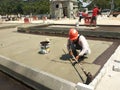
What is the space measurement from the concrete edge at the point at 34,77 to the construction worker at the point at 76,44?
1.30 metres

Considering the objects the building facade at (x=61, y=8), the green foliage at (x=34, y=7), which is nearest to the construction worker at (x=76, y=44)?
the building facade at (x=61, y=8)

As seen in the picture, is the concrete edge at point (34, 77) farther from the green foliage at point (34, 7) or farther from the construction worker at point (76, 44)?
the green foliage at point (34, 7)

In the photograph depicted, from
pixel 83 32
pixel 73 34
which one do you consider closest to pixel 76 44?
pixel 73 34

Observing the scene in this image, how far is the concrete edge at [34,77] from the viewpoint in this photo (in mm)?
3538

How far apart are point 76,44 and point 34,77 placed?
1707mm

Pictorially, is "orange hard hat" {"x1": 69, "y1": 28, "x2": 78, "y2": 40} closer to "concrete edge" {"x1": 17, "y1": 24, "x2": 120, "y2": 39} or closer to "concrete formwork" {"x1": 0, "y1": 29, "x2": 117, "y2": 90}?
"concrete formwork" {"x1": 0, "y1": 29, "x2": 117, "y2": 90}

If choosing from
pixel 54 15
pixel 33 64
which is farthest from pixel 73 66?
pixel 54 15

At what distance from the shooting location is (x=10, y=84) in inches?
177

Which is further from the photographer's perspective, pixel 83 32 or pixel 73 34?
pixel 83 32

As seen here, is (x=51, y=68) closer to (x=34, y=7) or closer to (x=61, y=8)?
(x=61, y=8)

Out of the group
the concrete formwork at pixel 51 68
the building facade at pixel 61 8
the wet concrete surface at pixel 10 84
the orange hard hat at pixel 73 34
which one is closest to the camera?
the concrete formwork at pixel 51 68

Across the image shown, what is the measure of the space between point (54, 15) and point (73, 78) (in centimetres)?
2659

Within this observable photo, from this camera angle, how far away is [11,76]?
4.93 m

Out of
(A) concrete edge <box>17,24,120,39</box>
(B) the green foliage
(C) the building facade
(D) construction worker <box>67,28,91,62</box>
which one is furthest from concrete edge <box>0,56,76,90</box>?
(B) the green foliage
